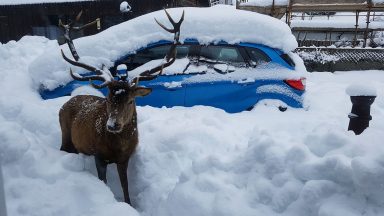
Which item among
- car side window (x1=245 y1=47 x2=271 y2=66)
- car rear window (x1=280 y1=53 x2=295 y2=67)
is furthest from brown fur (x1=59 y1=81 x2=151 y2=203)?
car rear window (x1=280 y1=53 x2=295 y2=67)

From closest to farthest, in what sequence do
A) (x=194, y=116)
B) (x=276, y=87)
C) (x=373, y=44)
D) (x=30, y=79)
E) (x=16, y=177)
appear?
1. (x=16, y=177)
2. (x=194, y=116)
3. (x=276, y=87)
4. (x=30, y=79)
5. (x=373, y=44)

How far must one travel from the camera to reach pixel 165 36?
650cm

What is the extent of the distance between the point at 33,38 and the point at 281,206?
1353 cm

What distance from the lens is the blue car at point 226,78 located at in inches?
245

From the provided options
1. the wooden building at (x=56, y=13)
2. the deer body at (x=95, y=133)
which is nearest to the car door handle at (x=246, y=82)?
the deer body at (x=95, y=133)

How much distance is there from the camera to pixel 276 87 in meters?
6.21

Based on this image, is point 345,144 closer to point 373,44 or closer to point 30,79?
point 30,79

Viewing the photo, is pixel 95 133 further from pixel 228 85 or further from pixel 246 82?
pixel 246 82

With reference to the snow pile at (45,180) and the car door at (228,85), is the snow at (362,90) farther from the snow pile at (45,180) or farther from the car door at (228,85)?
the snow pile at (45,180)

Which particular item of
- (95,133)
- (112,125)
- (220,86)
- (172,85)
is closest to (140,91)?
(112,125)

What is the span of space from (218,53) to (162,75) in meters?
1.13

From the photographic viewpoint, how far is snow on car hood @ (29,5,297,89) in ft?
21.1

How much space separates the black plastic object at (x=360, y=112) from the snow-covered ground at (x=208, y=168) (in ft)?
0.67

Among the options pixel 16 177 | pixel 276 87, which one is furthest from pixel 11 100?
Answer: pixel 276 87
